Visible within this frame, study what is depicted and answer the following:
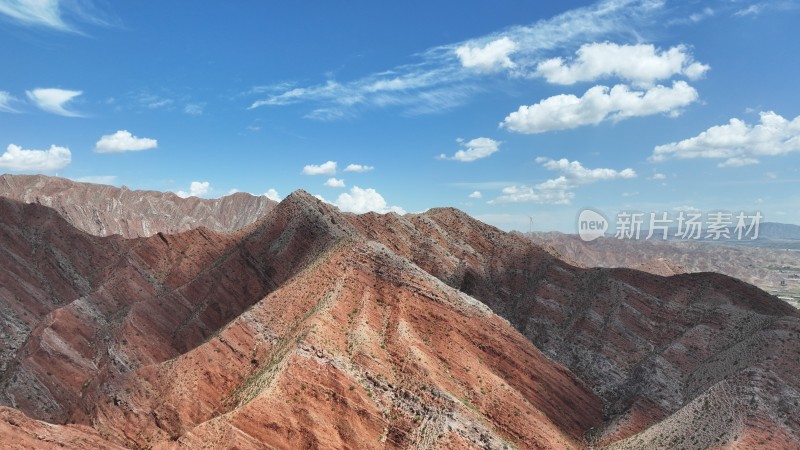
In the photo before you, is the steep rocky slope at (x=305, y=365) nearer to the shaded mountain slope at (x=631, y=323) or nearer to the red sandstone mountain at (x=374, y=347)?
the red sandstone mountain at (x=374, y=347)

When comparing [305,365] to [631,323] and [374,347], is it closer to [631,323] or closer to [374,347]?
[374,347]

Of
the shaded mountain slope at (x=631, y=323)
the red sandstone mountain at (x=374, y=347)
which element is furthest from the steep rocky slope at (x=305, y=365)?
the shaded mountain slope at (x=631, y=323)

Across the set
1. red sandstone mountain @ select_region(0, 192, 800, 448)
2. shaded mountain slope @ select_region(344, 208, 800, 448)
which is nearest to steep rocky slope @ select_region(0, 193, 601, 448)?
red sandstone mountain @ select_region(0, 192, 800, 448)

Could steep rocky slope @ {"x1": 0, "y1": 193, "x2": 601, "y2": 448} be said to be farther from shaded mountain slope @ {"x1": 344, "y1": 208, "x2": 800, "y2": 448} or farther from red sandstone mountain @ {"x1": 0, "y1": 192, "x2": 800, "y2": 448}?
shaded mountain slope @ {"x1": 344, "y1": 208, "x2": 800, "y2": 448}

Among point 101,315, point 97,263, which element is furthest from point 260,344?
point 97,263

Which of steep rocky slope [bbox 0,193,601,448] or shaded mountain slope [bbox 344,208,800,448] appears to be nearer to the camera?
steep rocky slope [bbox 0,193,601,448]

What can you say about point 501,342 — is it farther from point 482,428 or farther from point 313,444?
point 313,444

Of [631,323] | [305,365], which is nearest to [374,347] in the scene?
[305,365]

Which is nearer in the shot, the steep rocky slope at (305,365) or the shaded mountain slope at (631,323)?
the steep rocky slope at (305,365)
